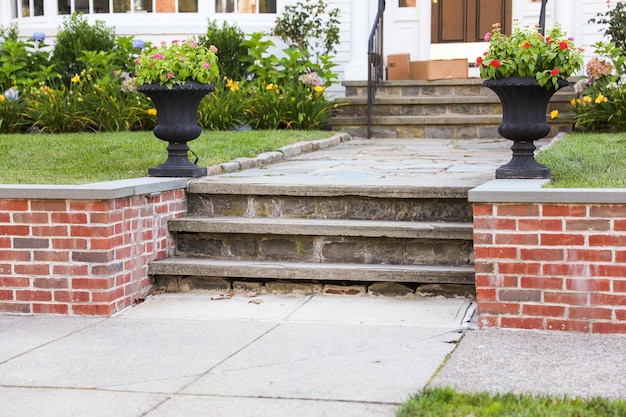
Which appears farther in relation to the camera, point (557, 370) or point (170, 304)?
point (170, 304)

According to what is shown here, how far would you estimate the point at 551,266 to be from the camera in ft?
14.7

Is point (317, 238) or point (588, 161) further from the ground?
point (588, 161)

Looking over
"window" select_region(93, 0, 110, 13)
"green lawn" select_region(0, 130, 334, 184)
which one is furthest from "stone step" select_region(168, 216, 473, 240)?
"window" select_region(93, 0, 110, 13)

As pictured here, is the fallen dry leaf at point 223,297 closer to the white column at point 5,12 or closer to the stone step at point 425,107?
the stone step at point 425,107

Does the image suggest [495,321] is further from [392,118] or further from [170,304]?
[392,118]

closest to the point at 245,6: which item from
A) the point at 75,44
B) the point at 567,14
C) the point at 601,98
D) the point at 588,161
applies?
the point at 75,44

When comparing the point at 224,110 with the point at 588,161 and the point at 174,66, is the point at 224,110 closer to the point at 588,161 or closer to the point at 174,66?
the point at 174,66

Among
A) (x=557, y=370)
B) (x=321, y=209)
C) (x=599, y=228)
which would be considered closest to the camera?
(x=557, y=370)

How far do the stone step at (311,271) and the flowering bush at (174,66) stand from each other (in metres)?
1.20

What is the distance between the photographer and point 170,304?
5.27 m

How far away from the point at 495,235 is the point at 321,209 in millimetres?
1565

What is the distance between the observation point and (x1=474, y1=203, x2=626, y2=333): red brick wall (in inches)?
173

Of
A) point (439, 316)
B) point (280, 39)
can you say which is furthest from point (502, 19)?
point (439, 316)

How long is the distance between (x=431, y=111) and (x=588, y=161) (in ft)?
15.8
